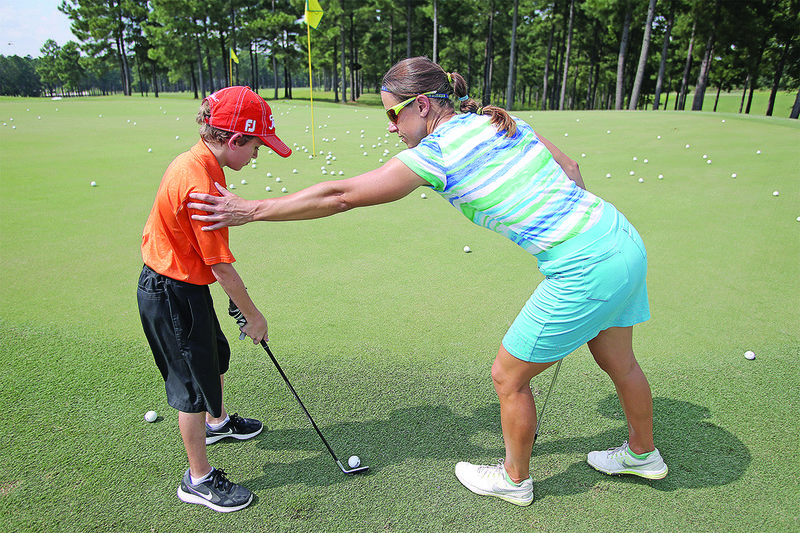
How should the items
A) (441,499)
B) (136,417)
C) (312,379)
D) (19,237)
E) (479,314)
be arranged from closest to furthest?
1. (441,499)
2. (136,417)
3. (312,379)
4. (479,314)
5. (19,237)

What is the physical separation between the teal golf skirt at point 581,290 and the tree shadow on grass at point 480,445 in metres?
1.00

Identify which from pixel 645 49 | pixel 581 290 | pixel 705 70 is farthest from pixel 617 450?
pixel 705 70

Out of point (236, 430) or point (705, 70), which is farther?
point (705, 70)

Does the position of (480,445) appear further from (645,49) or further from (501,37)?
(501,37)

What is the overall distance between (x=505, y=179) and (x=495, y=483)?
1624 mm

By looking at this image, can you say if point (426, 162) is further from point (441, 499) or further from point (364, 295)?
point (364, 295)

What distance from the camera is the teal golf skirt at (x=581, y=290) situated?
222cm

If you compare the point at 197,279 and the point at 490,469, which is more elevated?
the point at 197,279

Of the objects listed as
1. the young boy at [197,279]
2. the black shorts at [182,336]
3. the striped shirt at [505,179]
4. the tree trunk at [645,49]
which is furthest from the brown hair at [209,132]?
the tree trunk at [645,49]

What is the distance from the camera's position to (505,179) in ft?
7.18

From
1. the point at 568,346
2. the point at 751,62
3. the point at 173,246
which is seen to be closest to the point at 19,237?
the point at 173,246

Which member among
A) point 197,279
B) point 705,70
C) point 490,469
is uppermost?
point 705,70

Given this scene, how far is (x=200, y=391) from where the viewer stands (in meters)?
2.51

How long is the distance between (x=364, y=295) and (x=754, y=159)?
12024 mm
